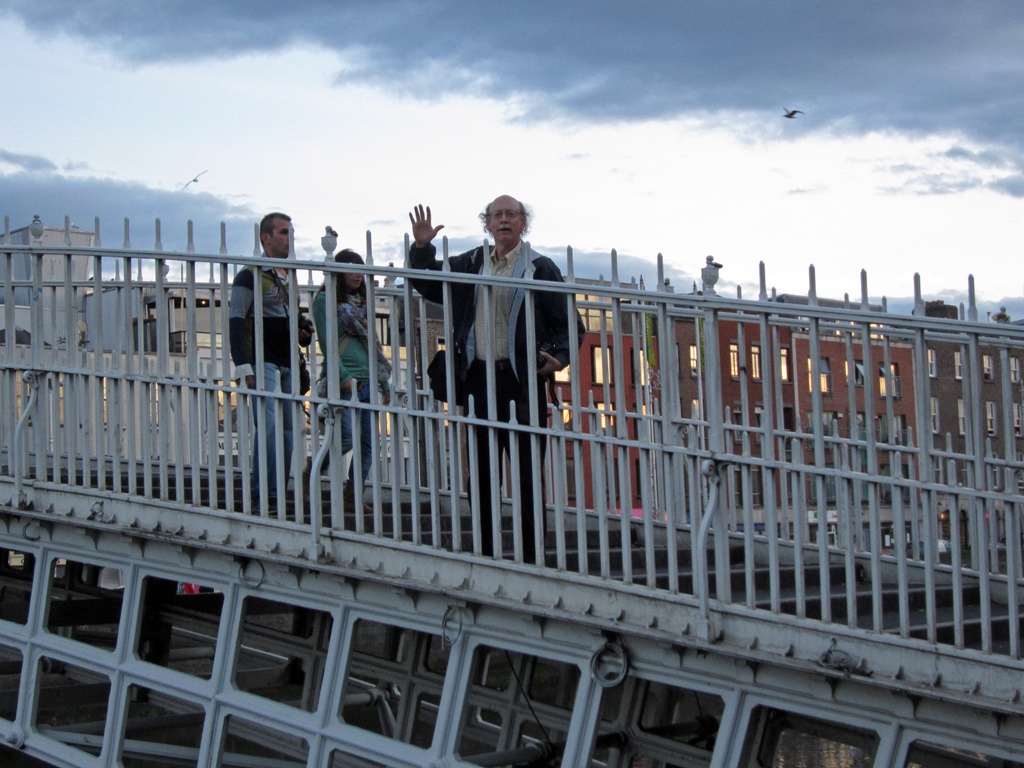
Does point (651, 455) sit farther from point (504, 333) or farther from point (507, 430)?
point (504, 333)

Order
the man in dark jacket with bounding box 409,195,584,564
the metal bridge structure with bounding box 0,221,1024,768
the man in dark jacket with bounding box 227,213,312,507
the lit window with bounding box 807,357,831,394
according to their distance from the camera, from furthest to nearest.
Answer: the man in dark jacket with bounding box 227,213,312,507, the man in dark jacket with bounding box 409,195,584,564, the lit window with bounding box 807,357,831,394, the metal bridge structure with bounding box 0,221,1024,768

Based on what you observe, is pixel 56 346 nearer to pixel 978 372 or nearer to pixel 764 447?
pixel 764 447

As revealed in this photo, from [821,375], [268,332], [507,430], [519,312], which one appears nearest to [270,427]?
[268,332]

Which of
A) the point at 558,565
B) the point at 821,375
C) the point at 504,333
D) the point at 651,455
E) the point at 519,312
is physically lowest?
the point at 558,565

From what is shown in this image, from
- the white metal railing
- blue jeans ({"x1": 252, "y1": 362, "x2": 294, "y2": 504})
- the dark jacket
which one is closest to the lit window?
the white metal railing

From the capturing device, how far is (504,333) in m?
6.89

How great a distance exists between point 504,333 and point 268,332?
2164mm

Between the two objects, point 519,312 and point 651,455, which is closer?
point 651,455

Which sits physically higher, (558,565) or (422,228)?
(422,228)

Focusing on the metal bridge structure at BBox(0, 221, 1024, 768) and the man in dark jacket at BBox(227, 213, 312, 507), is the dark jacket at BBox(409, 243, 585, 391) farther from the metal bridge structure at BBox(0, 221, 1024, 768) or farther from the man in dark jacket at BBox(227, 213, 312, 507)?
the man in dark jacket at BBox(227, 213, 312, 507)

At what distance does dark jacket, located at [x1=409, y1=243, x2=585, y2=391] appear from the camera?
6730 millimetres

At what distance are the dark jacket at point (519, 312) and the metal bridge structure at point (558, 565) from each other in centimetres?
20

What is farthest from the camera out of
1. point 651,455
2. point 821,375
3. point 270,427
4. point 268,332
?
point 268,332

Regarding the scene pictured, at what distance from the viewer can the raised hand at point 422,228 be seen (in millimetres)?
7043
